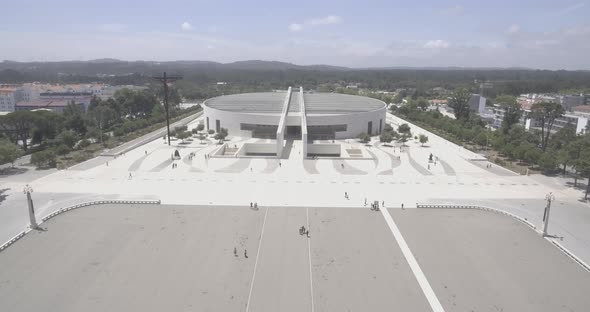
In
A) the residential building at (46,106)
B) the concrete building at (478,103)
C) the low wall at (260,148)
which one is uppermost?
the concrete building at (478,103)

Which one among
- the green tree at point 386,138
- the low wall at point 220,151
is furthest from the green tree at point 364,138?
the low wall at point 220,151

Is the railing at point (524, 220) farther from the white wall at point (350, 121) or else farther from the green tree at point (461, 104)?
the green tree at point (461, 104)

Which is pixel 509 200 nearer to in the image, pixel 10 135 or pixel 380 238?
pixel 380 238

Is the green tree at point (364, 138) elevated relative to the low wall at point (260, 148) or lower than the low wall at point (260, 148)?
elevated

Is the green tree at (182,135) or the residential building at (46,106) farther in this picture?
the residential building at (46,106)

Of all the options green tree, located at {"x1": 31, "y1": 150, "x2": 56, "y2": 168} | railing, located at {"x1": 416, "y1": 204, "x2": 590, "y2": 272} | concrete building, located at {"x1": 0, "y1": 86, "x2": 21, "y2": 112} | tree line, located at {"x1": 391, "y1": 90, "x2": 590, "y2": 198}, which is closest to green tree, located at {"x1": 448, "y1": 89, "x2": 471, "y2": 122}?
tree line, located at {"x1": 391, "y1": 90, "x2": 590, "y2": 198}

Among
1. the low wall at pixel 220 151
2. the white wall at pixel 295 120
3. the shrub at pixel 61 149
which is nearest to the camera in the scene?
the shrub at pixel 61 149

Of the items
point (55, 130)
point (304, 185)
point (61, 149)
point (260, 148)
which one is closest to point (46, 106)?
point (55, 130)

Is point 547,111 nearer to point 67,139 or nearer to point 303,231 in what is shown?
point 303,231

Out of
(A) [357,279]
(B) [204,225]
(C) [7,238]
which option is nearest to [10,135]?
(C) [7,238]
